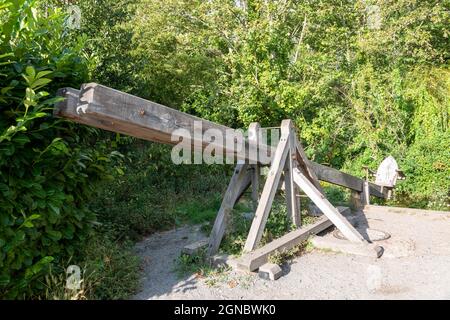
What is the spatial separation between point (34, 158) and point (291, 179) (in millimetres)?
3368

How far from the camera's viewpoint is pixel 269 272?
4012 millimetres

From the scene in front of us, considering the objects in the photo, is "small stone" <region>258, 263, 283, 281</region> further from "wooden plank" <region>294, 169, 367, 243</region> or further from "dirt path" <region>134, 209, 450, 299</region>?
"wooden plank" <region>294, 169, 367, 243</region>

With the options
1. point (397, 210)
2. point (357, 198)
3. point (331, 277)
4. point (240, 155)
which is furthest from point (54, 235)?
point (397, 210)

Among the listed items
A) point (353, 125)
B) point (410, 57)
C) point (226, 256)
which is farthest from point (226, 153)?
point (410, 57)

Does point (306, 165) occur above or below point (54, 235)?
above

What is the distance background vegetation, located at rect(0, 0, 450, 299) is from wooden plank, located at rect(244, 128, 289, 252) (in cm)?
41

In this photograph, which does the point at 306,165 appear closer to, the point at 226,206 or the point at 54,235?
the point at 226,206

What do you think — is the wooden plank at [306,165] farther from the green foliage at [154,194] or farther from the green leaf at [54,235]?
the green leaf at [54,235]

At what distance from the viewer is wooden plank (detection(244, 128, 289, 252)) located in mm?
4445

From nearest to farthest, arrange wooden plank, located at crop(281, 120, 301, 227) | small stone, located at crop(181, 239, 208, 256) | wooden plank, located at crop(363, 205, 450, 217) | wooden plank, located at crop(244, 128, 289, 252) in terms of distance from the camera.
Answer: wooden plank, located at crop(244, 128, 289, 252) < small stone, located at crop(181, 239, 208, 256) < wooden plank, located at crop(281, 120, 301, 227) < wooden plank, located at crop(363, 205, 450, 217)

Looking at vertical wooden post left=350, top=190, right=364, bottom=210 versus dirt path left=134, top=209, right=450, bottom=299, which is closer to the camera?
dirt path left=134, top=209, right=450, bottom=299

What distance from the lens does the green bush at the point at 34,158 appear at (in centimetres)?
276

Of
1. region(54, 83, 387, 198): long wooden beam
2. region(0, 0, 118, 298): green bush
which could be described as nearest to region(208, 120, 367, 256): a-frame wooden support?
region(54, 83, 387, 198): long wooden beam


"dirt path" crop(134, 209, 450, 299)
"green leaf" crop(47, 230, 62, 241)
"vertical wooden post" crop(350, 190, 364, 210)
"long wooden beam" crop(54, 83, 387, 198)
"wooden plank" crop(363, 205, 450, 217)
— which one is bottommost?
"dirt path" crop(134, 209, 450, 299)
